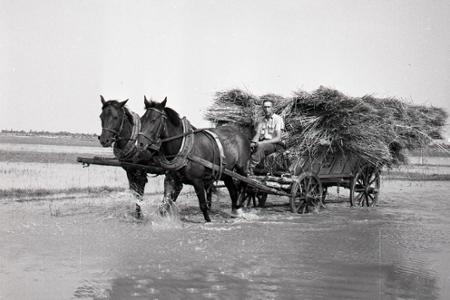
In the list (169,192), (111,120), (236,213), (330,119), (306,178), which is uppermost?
(330,119)

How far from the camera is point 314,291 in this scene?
5.57 meters

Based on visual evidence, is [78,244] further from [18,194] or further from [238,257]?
[18,194]

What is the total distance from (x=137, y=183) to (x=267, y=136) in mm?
2813

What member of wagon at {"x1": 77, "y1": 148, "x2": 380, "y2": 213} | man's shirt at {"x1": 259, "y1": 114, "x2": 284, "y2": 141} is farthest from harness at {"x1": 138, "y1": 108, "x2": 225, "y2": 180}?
man's shirt at {"x1": 259, "y1": 114, "x2": 284, "y2": 141}

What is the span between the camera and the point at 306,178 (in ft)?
37.3

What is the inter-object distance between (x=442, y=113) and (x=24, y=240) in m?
11.0

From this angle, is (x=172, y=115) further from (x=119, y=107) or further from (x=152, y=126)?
(x=119, y=107)

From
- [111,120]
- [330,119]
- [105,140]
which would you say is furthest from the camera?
[330,119]

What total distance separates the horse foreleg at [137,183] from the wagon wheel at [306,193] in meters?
3.14

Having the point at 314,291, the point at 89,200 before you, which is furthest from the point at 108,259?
the point at 89,200

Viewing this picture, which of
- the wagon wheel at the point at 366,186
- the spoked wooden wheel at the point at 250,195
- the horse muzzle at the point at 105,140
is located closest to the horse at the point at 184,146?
the horse muzzle at the point at 105,140

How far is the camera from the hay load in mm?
11000

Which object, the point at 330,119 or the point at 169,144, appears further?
the point at 330,119

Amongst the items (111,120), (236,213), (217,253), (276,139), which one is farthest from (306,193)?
(111,120)
